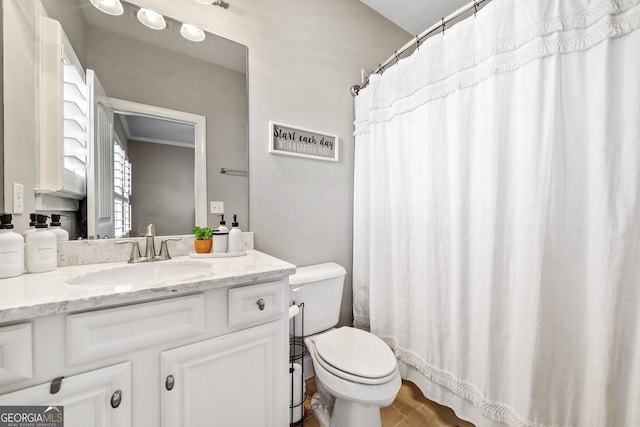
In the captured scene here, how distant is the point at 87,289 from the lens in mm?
691

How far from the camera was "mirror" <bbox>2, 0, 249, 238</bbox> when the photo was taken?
1.00m

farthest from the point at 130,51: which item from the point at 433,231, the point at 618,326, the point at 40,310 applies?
the point at 618,326

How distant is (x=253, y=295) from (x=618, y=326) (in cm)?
125

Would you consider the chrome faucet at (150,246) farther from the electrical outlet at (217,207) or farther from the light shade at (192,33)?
the light shade at (192,33)

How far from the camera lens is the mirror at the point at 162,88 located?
1.00 m

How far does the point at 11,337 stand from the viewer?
1.85 feet

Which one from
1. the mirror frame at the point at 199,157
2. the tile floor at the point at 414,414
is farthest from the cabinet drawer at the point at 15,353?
the tile floor at the point at 414,414

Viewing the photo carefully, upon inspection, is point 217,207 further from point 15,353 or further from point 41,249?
point 15,353

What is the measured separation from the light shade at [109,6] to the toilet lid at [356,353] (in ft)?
5.93

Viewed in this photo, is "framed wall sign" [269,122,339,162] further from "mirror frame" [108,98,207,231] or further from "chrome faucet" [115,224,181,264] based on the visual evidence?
"chrome faucet" [115,224,181,264]

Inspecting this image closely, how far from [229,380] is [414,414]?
1134 millimetres

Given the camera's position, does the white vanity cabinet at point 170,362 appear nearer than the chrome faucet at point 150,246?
Yes

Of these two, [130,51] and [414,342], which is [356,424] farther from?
[130,51]

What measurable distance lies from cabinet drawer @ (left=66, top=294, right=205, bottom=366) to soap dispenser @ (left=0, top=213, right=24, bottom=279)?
405mm
